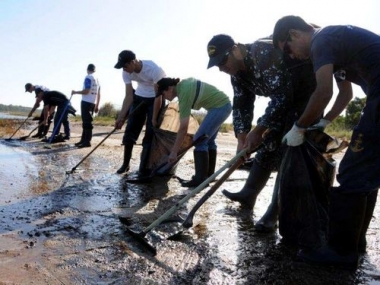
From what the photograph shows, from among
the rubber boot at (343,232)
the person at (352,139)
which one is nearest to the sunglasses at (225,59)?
the person at (352,139)

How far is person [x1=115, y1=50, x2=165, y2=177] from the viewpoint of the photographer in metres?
5.14

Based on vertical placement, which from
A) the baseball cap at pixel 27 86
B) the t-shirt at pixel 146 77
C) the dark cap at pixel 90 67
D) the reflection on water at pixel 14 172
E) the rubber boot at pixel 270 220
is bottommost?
the reflection on water at pixel 14 172

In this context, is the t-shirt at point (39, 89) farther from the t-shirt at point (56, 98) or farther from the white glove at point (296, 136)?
the white glove at point (296, 136)

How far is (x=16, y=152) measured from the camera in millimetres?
7812

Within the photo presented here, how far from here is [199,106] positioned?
15.4ft

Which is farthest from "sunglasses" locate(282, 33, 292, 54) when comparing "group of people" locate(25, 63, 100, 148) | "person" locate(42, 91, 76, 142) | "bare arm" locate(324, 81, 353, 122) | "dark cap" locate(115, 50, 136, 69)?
"person" locate(42, 91, 76, 142)

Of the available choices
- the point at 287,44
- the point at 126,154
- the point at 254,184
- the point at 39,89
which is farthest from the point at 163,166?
the point at 39,89

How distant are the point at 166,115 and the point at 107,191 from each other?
4.50ft

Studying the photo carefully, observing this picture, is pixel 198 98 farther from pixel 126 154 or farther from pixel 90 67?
pixel 90 67

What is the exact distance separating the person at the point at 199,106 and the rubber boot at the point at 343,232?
2.19 metres

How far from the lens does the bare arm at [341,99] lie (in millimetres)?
3070

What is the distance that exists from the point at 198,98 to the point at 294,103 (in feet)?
5.10

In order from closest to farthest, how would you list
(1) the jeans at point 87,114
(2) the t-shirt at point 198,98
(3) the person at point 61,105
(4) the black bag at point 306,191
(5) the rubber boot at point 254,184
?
1. (4) the black bag at point 306,191
2. (5) the rubber boot at point 254,184
3. (2) the t-shirt at point 198,98
4. (1) the jeans at point 87,114
5. (3) the person at point 61,105

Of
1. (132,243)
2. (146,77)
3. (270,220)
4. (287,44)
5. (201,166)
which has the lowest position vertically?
(132,243)
